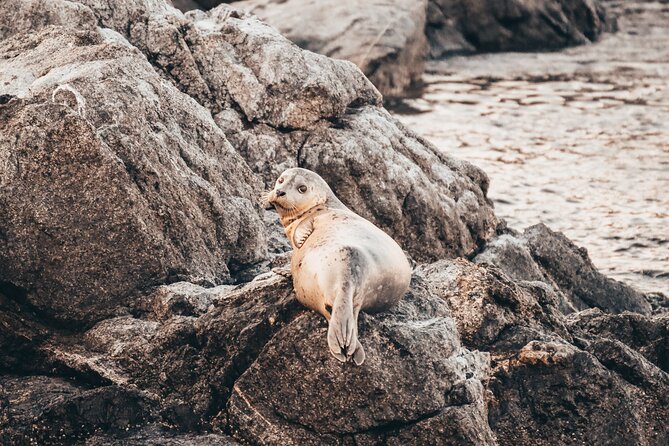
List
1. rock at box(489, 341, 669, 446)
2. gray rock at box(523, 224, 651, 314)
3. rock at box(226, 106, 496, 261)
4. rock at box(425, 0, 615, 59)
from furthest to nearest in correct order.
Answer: rock at box(425, 0, 615, 59) → gray rock at box(523, 224, 651, 314) → rock at box(226, 106, 496, 261) → rock at box(489, 341, 669, 446)

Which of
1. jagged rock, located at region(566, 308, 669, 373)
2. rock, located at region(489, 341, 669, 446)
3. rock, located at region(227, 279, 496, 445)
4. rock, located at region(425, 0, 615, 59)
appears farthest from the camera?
rock, located at region(425, 0, 615, 59)

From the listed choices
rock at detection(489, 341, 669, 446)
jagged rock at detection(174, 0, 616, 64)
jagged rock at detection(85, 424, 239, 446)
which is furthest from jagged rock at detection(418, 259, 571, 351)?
jagged rock at detection(174, 0, 616, 64)

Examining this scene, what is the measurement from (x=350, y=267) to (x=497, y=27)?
22.4 m

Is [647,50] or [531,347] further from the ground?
[531,347]

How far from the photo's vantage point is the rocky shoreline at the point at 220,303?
6707 mm

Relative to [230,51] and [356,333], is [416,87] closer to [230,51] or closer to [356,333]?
[230,51]

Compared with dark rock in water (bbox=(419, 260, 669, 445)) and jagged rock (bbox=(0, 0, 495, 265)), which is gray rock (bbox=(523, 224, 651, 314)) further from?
dark rock in water (bbox=(419, 260, 669, 445))

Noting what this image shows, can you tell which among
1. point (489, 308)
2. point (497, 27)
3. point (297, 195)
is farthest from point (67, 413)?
point (497, 27)

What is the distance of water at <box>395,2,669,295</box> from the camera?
16484 millimetres

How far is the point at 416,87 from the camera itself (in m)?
25.0

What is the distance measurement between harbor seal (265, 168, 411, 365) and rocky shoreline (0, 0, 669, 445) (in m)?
0.15

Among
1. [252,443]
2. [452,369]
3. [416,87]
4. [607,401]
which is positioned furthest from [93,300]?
[416,87]

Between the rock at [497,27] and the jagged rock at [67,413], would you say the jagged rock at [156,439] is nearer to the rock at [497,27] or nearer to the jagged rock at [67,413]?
the jagged rock at [67,413]

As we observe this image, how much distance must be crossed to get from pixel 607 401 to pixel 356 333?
1839 mm
